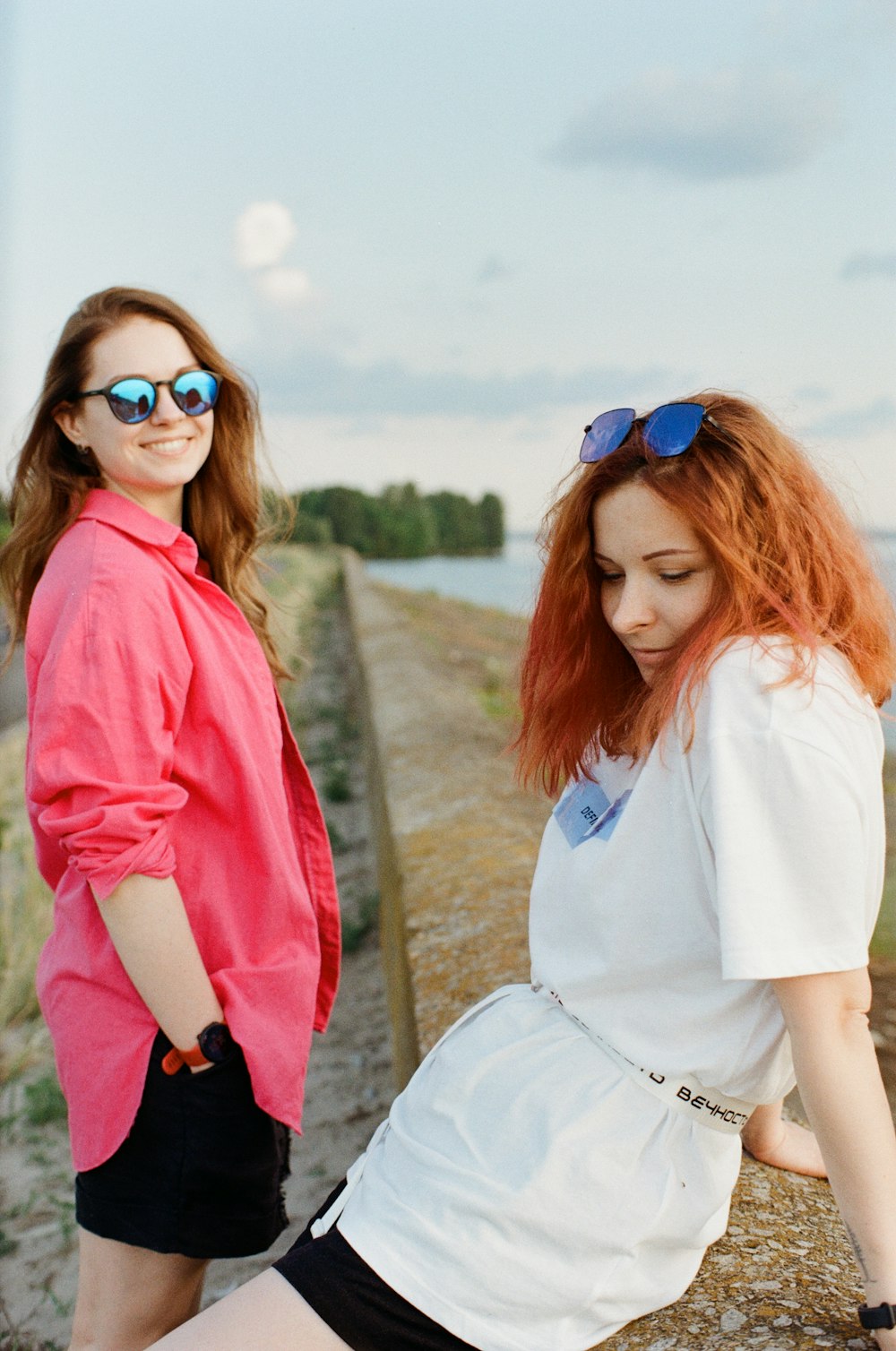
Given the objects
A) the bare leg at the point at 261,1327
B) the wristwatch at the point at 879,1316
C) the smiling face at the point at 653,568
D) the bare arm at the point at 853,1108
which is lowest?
the bare leg at the point at 261,1327

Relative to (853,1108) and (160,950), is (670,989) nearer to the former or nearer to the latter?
(853,1108)

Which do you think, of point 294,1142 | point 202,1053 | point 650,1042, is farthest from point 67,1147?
point 650,1042

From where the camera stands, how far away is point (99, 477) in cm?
229

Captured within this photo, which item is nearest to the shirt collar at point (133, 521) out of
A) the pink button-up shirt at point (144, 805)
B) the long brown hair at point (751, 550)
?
the pink button-up shirt at point (144, 805)

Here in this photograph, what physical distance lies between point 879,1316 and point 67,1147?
292 centimetres

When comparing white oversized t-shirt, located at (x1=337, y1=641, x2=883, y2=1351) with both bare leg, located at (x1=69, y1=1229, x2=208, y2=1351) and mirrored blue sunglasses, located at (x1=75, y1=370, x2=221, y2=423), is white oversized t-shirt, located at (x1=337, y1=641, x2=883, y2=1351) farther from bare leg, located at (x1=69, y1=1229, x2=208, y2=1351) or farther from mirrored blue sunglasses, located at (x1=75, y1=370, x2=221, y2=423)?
mirrored blue sunglasses, located at (x1=75, y1=370, x2=221, y2=423)

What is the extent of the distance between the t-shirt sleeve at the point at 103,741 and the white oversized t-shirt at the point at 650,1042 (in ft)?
2.17

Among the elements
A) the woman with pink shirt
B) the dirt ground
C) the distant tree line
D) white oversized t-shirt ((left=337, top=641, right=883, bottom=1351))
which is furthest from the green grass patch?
the distant tree line

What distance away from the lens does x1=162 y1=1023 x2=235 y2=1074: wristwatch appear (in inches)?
77.3

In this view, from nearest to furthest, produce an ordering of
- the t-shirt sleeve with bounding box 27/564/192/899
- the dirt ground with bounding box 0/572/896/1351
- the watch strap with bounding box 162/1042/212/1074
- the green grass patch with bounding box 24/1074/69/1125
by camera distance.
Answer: the t-shirt sleeve with bounding box 27/564/192/899 → the watch strap with bounding box 162/1042/212/1074 → the dirt ground with bounding box 0/572/896/1351 → the green grass patch with bounding box 24/1074/69/1125

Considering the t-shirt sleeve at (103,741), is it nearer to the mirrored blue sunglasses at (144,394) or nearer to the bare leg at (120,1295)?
the mirrored blue sunglasses at (144,394)

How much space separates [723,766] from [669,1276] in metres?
0.75

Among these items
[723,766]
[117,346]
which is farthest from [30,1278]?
[723,766]

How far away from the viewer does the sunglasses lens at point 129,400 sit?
214cm
